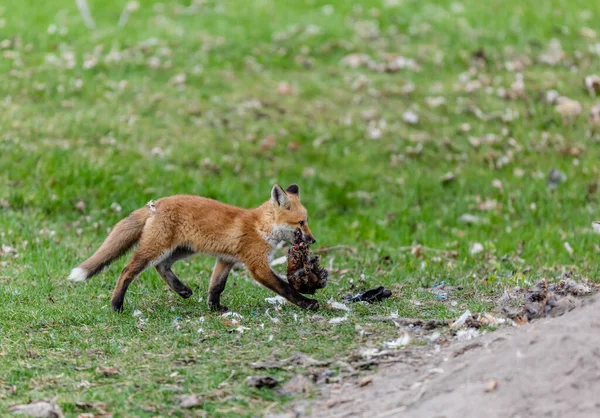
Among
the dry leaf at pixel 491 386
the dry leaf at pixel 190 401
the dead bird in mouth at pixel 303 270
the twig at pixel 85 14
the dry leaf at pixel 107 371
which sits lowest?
the twig at pixel 85 14

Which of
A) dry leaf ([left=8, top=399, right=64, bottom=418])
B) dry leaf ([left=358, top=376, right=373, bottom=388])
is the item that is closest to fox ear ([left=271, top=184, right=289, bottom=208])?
dry leaf ([left=358, top=376, right=373, bottom=388])

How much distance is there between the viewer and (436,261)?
10172 mm

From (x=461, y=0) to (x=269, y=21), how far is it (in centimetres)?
433

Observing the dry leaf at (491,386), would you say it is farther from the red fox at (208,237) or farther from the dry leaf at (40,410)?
the red fox at (208,237)

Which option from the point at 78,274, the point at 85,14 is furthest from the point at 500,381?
the point at 85,14

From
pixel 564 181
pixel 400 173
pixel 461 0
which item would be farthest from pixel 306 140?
pixel 461 0

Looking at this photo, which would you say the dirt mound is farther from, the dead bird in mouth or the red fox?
the red fox

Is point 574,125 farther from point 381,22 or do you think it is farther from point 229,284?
point 229,284

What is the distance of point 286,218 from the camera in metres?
8.16

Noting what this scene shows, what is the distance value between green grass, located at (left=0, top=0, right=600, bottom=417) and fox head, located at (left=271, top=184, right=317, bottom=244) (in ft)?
2.22

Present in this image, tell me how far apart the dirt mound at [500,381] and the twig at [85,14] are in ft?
41.3

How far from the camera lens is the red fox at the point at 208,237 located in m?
7.80

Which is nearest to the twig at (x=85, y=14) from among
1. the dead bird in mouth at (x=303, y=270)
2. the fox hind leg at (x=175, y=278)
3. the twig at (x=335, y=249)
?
the twig at (x=335, y=249)

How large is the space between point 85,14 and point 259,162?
6.02 meters
